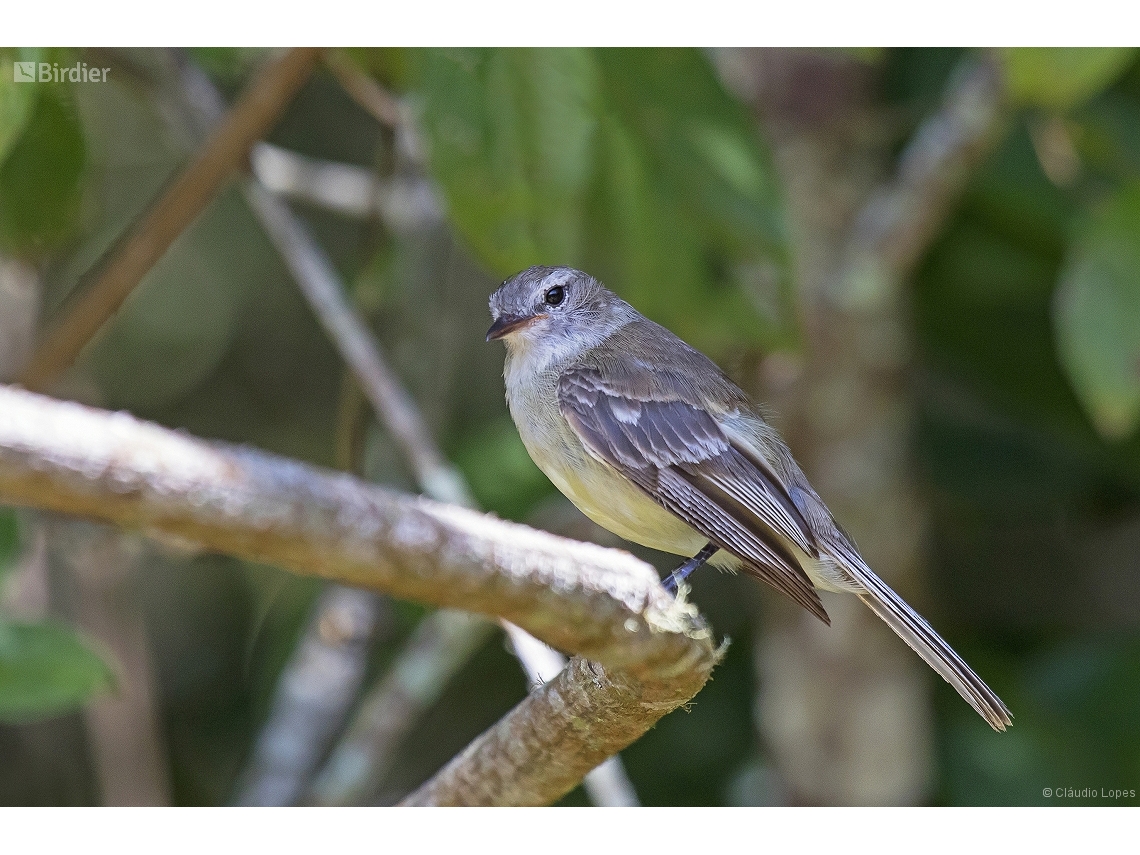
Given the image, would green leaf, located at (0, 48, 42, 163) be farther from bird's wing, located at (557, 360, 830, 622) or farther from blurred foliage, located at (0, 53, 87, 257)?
bird's wing, located at (557, 360, 830, 622)

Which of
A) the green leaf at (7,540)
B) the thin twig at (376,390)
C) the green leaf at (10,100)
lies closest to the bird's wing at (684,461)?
the thin twig at (376,390)

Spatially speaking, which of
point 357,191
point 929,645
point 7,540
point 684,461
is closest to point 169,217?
point 7,540

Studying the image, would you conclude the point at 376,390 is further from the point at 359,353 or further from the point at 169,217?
the point at 169,217

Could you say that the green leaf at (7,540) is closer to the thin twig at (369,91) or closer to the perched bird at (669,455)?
the perched bird at (669,455)

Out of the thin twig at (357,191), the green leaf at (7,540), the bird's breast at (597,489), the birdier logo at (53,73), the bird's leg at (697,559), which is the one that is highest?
the birdier logo at (53,73)

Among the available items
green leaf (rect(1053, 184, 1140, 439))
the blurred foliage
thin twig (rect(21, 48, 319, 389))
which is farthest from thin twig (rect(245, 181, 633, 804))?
green leaf (rect(1053, 184, 1140, 439))
